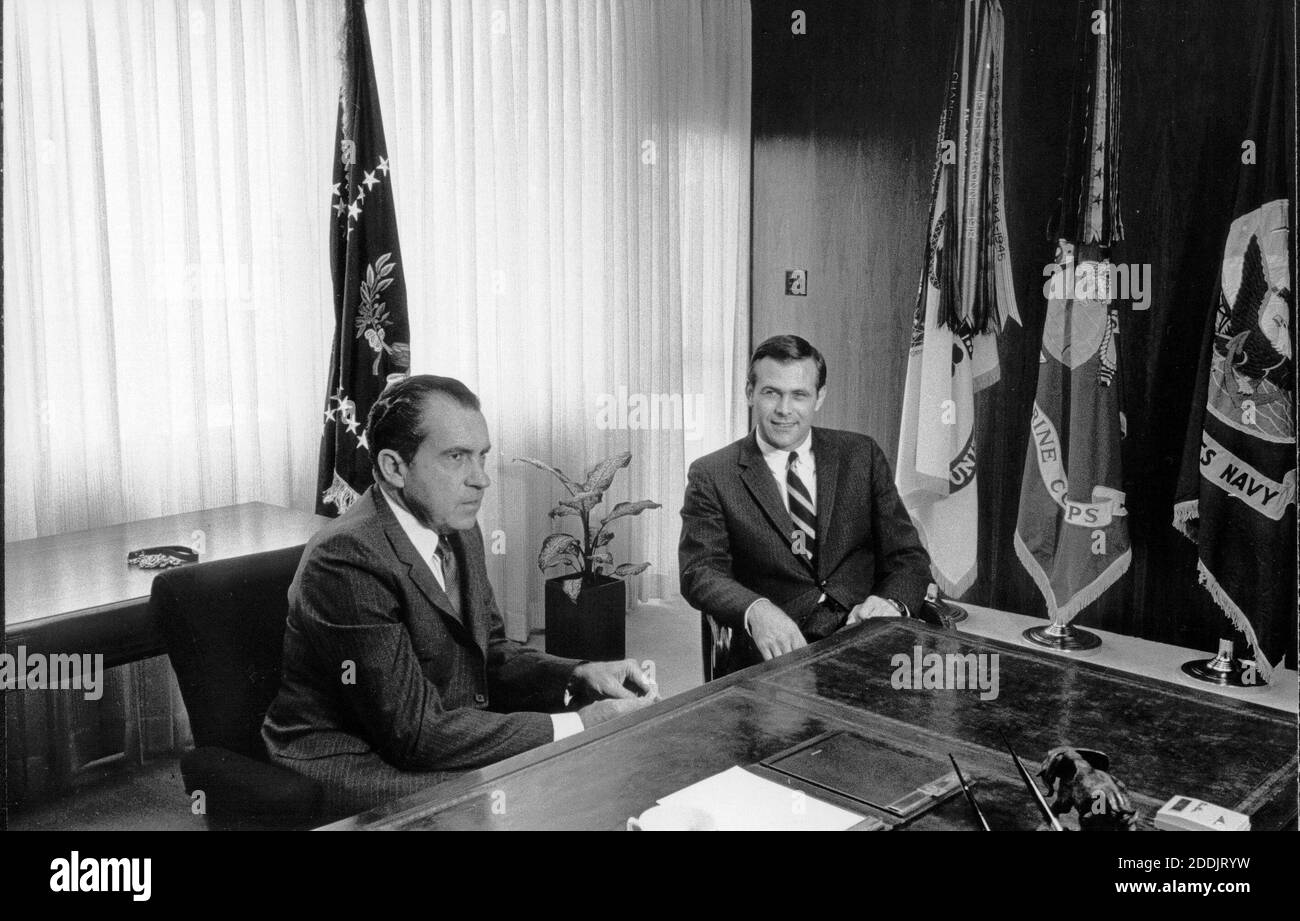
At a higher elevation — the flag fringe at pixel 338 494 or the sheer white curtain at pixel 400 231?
the sheer white curtain at pixel 400 231

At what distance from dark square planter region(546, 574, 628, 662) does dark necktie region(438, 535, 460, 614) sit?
6.60 feet

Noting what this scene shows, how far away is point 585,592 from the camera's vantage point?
13.6 feet

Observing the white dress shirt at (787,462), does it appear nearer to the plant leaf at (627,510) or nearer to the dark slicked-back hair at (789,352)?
the dark slicked-back hair at (789,352)

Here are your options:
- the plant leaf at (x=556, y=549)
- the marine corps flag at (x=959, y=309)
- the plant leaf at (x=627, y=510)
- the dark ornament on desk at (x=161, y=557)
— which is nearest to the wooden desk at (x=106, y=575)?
the dark ornament on desk at (x=161, y=557)

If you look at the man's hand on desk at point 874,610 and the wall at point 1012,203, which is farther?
the wall at point 1012,203

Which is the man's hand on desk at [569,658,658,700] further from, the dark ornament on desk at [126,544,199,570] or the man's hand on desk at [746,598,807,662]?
the dark ornament on desk at [126,544,199,570]

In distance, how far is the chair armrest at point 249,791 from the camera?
1646mm

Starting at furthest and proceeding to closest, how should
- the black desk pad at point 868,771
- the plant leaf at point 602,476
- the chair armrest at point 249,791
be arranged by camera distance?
the plant leaf at point 602,476
the chair armrest at point 249,791
the black desk pad at point 868,771

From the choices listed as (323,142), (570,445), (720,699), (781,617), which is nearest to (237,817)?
(720,699)

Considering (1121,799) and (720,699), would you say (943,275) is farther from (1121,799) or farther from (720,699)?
(1121,799)

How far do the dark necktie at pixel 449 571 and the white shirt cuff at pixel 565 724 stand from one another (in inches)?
12.1

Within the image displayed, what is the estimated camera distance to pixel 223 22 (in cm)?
341

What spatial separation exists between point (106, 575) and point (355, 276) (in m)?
1.30

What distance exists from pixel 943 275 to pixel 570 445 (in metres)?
1.69
